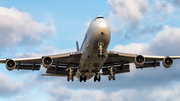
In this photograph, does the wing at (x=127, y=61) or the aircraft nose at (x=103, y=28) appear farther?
the wing at (x=127, y=61)

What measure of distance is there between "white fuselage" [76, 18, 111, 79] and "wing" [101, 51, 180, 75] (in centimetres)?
269

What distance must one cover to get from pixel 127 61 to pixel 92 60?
818 cm

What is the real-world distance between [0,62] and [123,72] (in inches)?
669

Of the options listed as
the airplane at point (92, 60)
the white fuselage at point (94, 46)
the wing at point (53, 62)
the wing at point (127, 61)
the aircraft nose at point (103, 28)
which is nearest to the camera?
the aircraft nose at point (103, 28)

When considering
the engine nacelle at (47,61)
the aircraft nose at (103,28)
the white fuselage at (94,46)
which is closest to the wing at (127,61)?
the white fuselage at (94,46)

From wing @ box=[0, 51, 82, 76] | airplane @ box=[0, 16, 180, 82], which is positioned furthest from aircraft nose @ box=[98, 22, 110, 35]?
wing @ box=[0, 51, 82, 76]

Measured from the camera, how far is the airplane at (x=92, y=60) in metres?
30.0

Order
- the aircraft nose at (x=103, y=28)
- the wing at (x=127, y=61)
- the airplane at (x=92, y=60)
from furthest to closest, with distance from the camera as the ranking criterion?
1. the wing at (x=127, y=61)
2. the airplane at (x=92, y=60)
3. the aircraft nose at (x=103, y=28)

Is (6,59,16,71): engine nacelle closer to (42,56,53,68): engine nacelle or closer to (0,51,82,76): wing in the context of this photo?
(0,51,82,76): wing

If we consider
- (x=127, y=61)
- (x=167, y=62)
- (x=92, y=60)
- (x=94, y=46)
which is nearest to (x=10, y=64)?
(x=92, y=60)

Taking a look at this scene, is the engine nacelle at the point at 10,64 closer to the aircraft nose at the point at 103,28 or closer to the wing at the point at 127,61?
the wing at the point at 127,61

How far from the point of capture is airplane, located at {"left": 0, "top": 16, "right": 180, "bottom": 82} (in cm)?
2995

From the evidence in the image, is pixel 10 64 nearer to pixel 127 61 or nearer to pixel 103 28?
pixel 103 28

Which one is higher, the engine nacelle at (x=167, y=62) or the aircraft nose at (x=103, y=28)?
the aircraft nose at (x=103, y=28)
